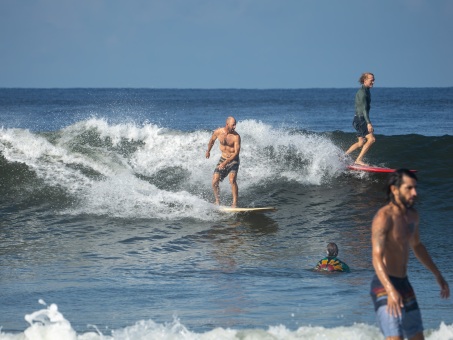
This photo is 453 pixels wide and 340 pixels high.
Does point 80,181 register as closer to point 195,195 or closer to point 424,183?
point 195,195

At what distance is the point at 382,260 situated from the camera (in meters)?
5.38

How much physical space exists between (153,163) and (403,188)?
13.5m

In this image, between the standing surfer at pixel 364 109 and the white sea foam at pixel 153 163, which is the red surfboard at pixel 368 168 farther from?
the standing surfer at pixel 364 109

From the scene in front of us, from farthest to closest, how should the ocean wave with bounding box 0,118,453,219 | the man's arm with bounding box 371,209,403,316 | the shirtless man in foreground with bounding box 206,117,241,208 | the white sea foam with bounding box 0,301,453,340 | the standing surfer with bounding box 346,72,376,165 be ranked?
the ocean wave with bounding box 0,118,453,219 < the standing surfer with bounding box 346,72,376,165 < the shirtless man in foreground with bounding box 206,117,241,208 < the white sea foam with bounding box 0,301,453,340 < the man's arm with bounding box 371,209,403,316

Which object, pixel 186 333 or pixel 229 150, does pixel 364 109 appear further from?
pixel 186 333

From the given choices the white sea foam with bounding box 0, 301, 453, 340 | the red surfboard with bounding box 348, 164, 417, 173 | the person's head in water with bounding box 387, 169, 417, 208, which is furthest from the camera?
the red surfboard with bounding box 348, 164, 417, 173

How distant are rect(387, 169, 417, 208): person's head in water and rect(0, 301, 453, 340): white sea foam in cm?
168

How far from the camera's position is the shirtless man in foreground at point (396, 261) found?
17.4 ft

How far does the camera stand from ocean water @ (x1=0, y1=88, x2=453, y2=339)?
7.52 m

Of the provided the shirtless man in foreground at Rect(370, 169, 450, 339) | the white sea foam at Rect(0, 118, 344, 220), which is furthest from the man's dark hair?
the white sea foam at Rect(0, 118, 344, 220)

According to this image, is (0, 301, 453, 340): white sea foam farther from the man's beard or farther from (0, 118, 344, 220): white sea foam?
(0, 118, 344, 220): white sea foam

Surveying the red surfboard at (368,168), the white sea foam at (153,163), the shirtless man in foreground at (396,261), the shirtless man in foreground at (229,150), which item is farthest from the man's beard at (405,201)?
the red surfboard at (368,168)

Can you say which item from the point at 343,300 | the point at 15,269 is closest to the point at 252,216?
the point at 15,269

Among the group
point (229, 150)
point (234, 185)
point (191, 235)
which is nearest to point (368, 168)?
point (234, 185)
